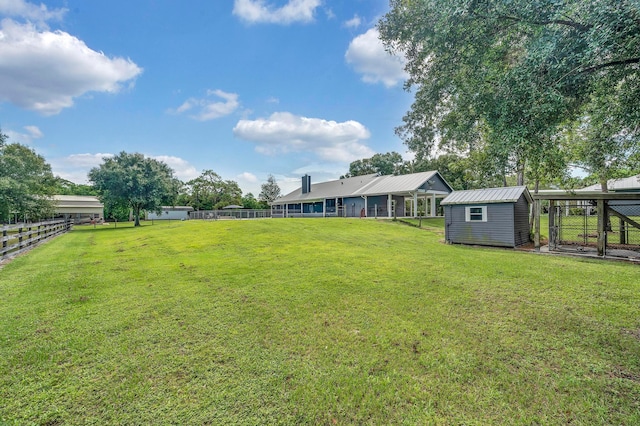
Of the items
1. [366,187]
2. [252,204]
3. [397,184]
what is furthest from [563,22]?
[252,204]

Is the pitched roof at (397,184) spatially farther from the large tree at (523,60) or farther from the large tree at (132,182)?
the large tree at (132,182)

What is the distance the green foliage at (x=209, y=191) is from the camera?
2247 inches

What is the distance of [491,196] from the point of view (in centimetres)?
1304

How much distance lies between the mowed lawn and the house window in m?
6.60

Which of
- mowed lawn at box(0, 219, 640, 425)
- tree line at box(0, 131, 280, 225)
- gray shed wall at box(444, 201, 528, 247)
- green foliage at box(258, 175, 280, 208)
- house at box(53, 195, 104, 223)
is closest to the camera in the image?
mowed lawn at box(0, 219, 640, 425)

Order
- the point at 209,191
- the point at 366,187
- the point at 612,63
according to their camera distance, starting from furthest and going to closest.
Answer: the point at 209,191 → the point at 366,187 → the point at 612,63

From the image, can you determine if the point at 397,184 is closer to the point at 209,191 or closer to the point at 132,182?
the point at 132,182

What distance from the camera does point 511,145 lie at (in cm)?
409

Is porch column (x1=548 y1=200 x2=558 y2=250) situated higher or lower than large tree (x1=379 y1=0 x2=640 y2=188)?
lower

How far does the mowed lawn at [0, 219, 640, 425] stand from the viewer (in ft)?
8.02

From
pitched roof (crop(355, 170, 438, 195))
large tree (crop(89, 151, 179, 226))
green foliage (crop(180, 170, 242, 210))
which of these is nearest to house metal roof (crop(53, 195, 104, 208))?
green foliage (crop(180, 170, 242, 210))

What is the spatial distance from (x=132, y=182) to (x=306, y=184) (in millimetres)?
19799

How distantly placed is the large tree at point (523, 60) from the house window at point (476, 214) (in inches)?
370

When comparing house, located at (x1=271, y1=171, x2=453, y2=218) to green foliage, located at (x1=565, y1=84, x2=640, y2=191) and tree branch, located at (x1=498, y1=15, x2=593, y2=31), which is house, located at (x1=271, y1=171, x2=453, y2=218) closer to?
green foliage, located at (x1=565, y1=84, x2=640, y2=191)
